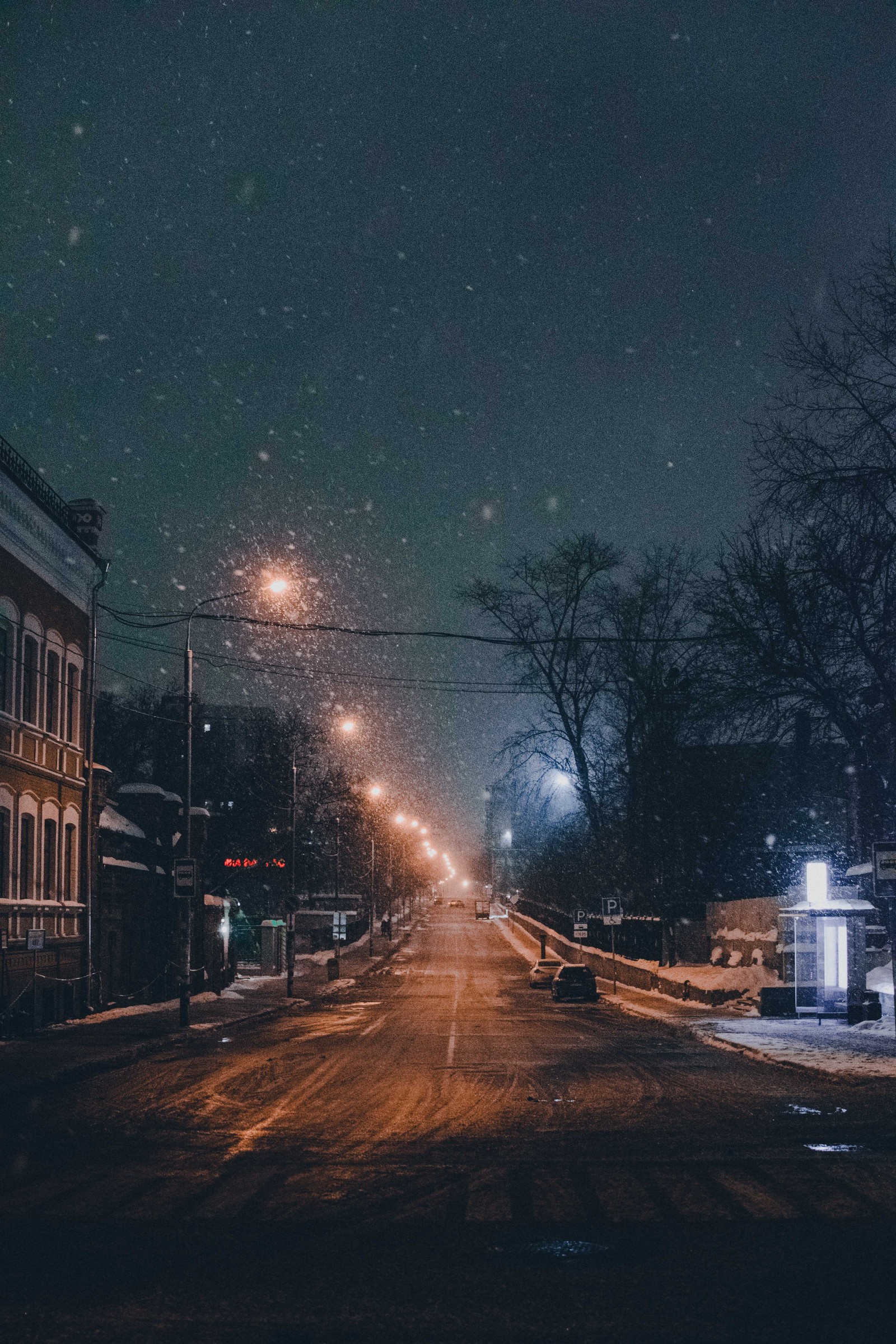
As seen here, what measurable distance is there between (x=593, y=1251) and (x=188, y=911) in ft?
80.3

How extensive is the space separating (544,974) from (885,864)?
112 ft

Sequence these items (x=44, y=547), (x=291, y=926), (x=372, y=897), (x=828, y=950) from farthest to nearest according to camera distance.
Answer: (x=372, y=897)
(x=291, y=926)
(x=44, y=547)
(x=828, y=950)

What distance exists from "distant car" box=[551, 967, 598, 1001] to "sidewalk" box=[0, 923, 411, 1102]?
25.5ft

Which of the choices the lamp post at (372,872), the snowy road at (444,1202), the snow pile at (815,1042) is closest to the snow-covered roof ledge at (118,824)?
the snowy road at (444,1202)

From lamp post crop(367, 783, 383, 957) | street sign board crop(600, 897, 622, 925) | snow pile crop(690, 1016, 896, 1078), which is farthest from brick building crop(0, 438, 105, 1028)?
lamp post crop(367, 783, 383, 957)

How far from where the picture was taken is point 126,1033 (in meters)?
25.4

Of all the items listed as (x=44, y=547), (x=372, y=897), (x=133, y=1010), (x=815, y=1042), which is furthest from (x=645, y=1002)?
(x=372, y=897)

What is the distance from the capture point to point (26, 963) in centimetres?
2620

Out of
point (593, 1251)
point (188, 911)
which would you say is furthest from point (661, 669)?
point (593, 1251)

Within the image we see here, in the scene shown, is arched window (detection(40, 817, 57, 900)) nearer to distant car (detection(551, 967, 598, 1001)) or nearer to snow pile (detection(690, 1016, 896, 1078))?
snow pile (detection(690, 1016, 896, 1078))

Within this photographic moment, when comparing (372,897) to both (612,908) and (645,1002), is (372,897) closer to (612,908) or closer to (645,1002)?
(612,908)

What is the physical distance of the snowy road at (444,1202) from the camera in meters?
6.31

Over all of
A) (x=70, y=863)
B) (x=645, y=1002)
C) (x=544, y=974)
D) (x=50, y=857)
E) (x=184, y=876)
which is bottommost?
(x=544, y=974)

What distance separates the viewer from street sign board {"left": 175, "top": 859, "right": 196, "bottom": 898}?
28297 mm
